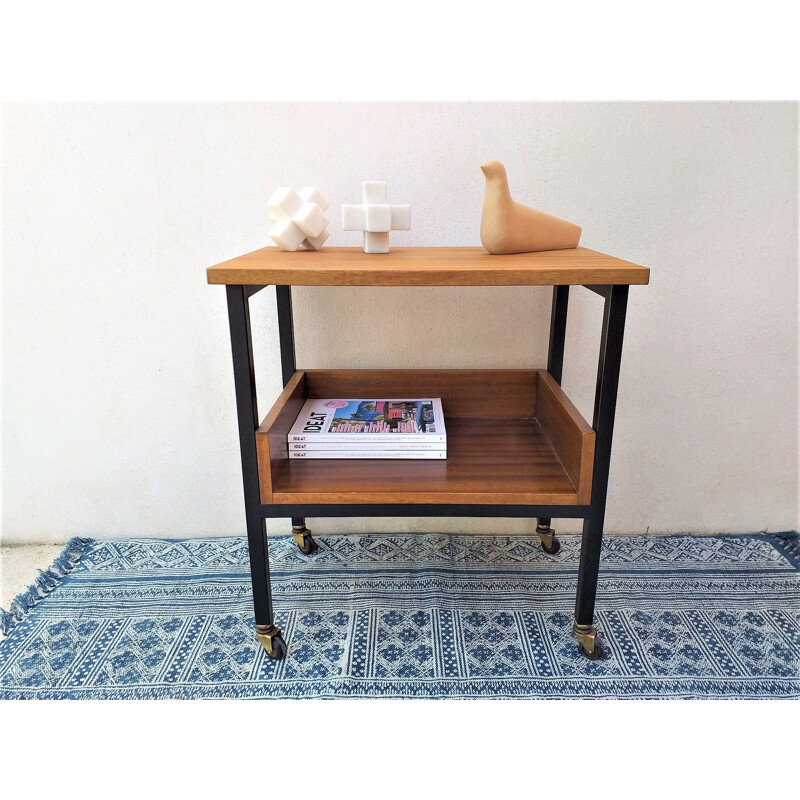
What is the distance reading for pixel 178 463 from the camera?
5.11 ft

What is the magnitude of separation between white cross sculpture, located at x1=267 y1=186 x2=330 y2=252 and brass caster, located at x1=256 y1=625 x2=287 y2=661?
2.43 ft

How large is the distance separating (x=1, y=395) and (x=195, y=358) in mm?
510

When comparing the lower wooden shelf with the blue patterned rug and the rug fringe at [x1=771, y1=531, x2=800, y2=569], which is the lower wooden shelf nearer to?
the blue patterned rug

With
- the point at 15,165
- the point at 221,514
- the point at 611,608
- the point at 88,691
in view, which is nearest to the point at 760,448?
the point at 611,608

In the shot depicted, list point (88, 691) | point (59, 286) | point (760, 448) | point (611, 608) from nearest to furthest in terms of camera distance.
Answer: point (88, 691), point (611, 608), point (59, 286), point (760, 448)

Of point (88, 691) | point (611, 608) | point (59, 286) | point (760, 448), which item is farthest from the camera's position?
point (760, 448)

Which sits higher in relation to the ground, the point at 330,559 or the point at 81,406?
the point at 81,406

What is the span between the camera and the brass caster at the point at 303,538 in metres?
1.50

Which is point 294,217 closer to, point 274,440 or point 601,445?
point 274,440

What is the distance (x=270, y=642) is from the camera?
1.17 meters

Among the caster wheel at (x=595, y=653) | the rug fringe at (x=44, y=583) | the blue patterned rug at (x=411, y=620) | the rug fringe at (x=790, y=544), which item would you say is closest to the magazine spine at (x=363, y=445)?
the blue patterned rug at (x=411, y=620)

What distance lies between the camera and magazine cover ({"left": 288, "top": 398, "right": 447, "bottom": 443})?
1.19 meters

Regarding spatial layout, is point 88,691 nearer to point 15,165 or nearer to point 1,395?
point 1,395

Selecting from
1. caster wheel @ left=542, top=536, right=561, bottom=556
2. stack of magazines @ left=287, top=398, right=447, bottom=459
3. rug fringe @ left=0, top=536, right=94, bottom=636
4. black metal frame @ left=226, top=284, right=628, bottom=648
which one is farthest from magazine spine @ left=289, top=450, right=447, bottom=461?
rug fringe @ left=0, top=536, right=94, bottom=636
